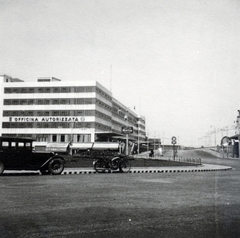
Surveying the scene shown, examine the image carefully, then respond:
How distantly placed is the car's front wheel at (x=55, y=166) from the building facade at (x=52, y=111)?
45267 mm

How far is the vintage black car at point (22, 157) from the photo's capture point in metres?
16.9

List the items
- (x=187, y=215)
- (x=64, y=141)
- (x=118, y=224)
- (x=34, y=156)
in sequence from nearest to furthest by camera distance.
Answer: (x=118, y=224), (x=187, y=215), (x=34, y=156), (x=64, y=141)

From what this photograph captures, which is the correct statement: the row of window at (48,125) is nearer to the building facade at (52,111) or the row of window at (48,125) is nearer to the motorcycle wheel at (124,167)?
the building facade at (52,111)

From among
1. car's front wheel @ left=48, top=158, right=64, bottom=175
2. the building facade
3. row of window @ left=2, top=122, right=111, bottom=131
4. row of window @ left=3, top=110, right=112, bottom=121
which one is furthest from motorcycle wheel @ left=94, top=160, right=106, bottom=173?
row of window @ left=3, top=110, right=112, bottom=121

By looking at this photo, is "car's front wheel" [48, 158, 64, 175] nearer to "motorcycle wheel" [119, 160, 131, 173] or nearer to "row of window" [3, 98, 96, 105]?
"motorcycle wheel" [119, 160, 131, 173]

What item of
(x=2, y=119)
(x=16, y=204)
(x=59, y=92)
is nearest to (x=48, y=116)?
(x=59, y=92)

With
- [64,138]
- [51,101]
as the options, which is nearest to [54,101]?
[51,101]

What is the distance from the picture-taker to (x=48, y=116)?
6531 centimetres

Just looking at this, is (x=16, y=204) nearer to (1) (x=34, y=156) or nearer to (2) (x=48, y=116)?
(1) (x=34, y=156)

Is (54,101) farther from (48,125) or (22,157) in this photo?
(22,157)

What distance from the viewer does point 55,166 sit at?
18.6m

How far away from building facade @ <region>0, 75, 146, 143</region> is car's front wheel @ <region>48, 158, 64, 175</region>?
45.3 metres

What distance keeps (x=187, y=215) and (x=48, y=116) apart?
60.6 metres

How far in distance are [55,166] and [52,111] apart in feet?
158
